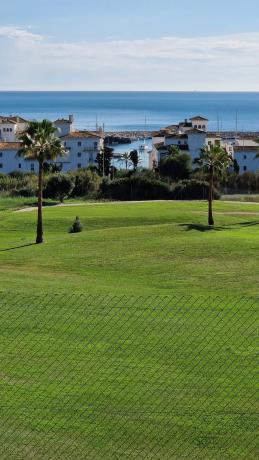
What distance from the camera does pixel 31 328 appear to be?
71.8 ft

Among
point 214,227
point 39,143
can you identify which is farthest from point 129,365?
point 214,227

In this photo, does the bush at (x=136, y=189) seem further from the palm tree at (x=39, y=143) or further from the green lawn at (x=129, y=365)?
the green lawn at (x=129, y=365)

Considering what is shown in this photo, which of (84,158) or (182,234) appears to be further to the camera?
(84,158)

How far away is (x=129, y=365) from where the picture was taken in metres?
18.7

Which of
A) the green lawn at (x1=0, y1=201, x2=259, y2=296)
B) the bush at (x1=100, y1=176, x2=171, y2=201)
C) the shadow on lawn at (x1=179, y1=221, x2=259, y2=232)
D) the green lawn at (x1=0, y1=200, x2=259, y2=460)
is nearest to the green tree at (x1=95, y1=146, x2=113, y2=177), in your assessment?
the bush at (x1=100, y1=176, x2=171, y2=201)

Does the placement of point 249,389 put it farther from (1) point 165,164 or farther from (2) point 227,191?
(1) point 165,164

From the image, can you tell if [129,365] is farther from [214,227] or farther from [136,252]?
[214,227]

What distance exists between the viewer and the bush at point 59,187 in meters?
72.5

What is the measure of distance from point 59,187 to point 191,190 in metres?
11.2

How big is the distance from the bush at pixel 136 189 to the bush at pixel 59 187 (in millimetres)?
3555

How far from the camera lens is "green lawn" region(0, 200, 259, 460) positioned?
14.3 metres

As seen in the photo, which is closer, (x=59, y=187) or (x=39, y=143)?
(x=39, y=143)

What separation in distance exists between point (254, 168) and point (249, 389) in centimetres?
9057

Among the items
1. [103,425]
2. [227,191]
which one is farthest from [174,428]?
[227,191]
